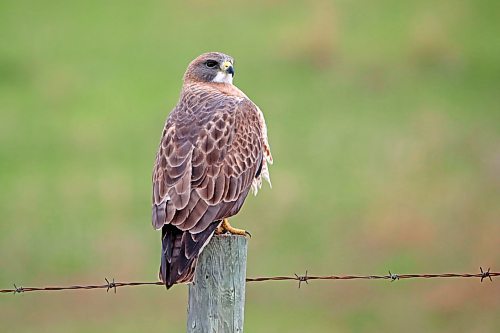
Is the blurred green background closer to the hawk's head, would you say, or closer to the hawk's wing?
the hawk's head

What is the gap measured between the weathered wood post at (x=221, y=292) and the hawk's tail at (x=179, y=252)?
177 millimetres

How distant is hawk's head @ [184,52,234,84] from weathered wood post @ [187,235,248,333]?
9.33ft

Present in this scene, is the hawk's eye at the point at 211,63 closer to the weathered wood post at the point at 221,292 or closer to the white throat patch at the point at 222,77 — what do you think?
the white throat patch at the point at 222,77

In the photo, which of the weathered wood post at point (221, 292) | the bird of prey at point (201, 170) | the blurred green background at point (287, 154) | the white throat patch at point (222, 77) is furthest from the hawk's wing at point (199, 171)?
the blurred green background at point (287, 154)

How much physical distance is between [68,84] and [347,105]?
4000 mm

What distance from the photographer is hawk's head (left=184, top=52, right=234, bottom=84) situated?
9539mm

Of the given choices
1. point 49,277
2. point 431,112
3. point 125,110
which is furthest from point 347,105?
point 49,277

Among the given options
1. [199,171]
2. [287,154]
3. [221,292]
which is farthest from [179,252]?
[287,154]

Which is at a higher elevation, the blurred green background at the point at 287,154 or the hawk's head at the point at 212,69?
the blurred green background at the point at 287,154

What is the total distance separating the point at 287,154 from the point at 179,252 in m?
11.2

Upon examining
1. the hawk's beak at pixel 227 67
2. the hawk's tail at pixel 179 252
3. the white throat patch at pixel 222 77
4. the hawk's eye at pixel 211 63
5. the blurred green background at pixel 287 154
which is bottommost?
the hawk's tail at pixel 179 252

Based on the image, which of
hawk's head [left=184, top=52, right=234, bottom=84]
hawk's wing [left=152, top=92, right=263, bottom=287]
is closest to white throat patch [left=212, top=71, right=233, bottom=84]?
hawk's head [left=184, top=52, right=234, bottom=84]

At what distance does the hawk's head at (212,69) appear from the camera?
9.54 m

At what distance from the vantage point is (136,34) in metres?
22.8
